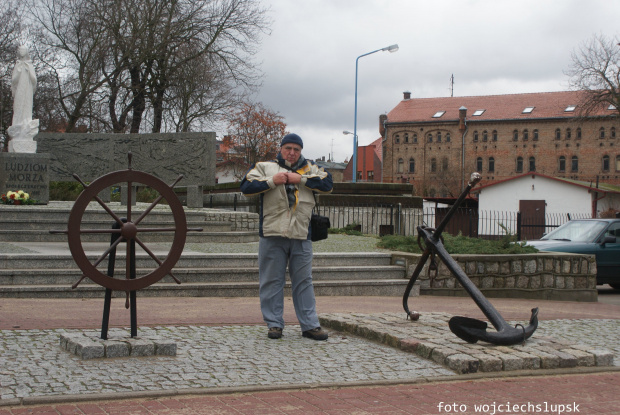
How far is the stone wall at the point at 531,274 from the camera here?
12523 mm

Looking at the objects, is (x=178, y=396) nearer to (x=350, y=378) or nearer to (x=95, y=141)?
(x=350, y=378)

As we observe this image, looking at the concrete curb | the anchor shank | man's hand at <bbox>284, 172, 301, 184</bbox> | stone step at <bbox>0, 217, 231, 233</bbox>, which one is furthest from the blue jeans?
stone step at <bbox>0, 217, 231, 233</bbox>

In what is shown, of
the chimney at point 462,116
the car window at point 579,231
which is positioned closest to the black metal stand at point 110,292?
the car window at point 579,231

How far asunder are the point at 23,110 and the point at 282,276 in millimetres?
15908

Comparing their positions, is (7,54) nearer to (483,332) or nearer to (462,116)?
(483,332)

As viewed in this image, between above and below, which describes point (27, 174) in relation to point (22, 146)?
below

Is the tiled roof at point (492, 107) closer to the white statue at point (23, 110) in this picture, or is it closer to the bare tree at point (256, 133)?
the bare tree at point (256, 133)

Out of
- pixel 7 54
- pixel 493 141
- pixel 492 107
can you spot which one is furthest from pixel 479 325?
pixel 492 107

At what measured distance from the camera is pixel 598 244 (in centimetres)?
1523

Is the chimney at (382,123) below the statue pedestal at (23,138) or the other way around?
the other way around

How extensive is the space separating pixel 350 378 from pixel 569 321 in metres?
4.84

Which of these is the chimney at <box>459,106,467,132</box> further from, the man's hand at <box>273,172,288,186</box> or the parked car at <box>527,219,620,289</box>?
the man's hand at <box>273,172,288,186</box>

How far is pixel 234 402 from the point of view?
467 centimetres

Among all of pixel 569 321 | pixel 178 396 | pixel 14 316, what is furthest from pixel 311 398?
pixel 569 321
